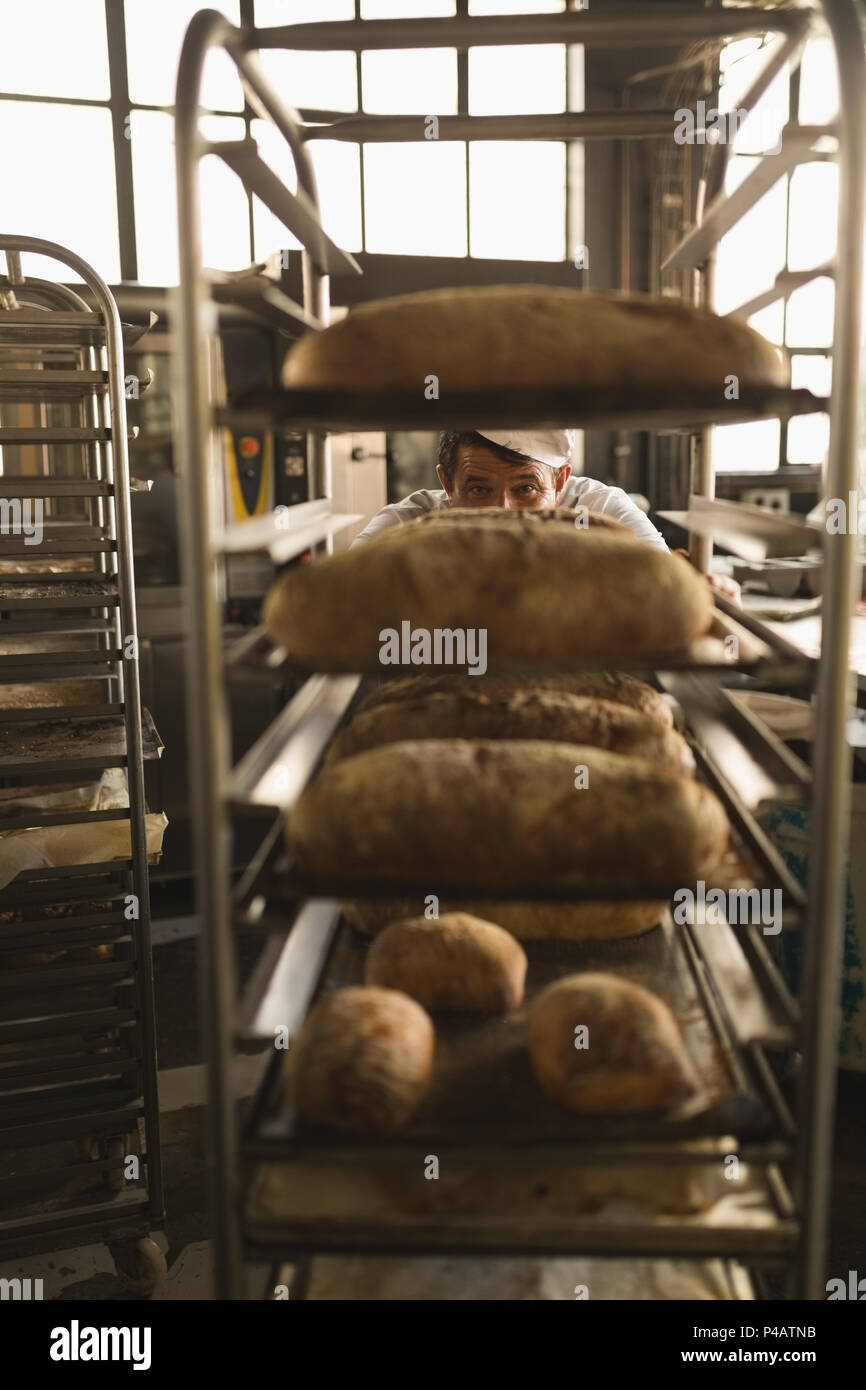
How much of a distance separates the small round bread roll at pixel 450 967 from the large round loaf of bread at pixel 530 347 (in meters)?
0.64

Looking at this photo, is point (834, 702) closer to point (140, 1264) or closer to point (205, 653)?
point (205, 653)

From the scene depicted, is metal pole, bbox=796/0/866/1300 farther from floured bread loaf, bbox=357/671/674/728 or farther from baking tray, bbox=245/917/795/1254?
floured bread loaf, bbox=357/671/674/728

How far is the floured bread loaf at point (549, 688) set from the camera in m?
1.31

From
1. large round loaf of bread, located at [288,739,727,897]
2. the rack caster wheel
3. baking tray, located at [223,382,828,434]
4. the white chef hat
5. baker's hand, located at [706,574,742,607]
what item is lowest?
the rack caster wheel

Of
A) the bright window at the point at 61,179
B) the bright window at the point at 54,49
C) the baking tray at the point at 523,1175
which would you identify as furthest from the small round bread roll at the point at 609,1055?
the bright window at the point at 54,49

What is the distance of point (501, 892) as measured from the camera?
3.29 feet

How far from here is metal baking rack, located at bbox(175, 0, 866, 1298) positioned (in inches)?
35.5

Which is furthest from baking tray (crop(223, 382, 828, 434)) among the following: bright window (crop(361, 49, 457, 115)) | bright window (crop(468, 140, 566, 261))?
bright window (crop(468, 140, 566, 261))

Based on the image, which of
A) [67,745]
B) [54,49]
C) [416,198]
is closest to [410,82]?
[416,198]

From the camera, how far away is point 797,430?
679 centimetres

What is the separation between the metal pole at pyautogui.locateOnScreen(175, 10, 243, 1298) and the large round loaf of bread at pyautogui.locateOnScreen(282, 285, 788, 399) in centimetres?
15

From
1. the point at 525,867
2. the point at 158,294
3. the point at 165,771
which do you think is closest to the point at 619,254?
the point at 158,294

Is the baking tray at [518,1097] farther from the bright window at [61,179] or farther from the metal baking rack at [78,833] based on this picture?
the bright window at [61,179]
